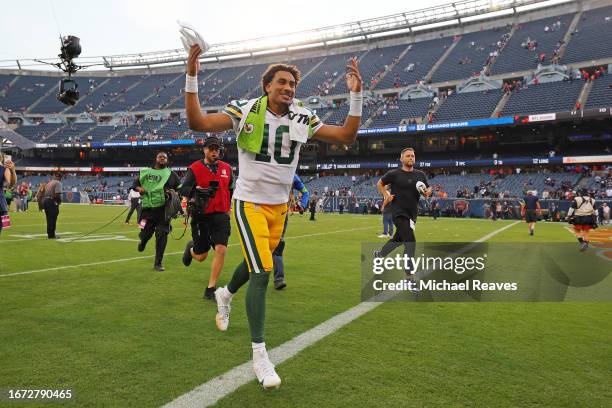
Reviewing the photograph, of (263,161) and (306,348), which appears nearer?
(263,161)

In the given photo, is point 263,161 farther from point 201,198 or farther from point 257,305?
point 201,198

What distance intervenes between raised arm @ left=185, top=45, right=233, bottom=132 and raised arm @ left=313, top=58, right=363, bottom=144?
989 millimetres

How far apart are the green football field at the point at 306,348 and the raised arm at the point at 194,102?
1.74 metres

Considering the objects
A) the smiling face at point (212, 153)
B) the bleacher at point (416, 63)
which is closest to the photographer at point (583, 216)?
the smiling face at point (212, 153)

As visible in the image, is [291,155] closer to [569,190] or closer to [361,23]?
[569,190]

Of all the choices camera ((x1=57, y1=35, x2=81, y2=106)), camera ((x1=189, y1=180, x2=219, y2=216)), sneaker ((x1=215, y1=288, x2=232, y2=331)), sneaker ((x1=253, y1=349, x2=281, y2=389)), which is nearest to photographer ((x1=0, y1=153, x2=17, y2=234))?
camera ((x1=189, y1=180, x2=219, y2=216))

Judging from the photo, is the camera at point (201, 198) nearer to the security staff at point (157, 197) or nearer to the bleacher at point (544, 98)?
the security staff at point (157, 197)

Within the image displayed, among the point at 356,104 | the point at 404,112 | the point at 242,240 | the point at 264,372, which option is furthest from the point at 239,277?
the point at 404,112

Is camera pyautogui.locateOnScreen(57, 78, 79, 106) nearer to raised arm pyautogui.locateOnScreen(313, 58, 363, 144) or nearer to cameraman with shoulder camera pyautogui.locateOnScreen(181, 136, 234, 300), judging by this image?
cameraman with shoulder camera pyautogui.locateOnScreen(181, 136, 234, 300)

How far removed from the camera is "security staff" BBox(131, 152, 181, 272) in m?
7.53

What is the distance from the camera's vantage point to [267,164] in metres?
3.25

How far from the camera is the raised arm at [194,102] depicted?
284 cm

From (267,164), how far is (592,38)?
1984 inches

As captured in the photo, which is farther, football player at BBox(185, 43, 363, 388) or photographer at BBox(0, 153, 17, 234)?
photographer at BBox(0, 153, 17, 234)
